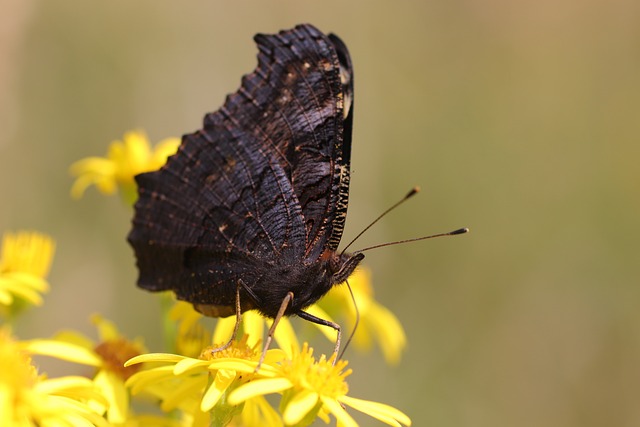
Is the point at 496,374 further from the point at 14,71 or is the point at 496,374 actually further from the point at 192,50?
the point at 14,71

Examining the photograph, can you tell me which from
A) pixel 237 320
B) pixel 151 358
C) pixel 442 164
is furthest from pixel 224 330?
pixel 442 164

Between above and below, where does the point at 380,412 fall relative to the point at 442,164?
below

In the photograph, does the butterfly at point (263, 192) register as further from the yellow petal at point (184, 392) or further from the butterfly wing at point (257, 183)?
the yellow petal at point (184, 392)

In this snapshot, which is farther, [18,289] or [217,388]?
[18,289]

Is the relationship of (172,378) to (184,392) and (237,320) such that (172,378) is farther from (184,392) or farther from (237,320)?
(237,320)

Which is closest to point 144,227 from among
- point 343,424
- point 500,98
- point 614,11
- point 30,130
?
point 343,424

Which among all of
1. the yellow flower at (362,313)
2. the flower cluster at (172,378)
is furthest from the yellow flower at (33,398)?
the yellow flower at (362,313)

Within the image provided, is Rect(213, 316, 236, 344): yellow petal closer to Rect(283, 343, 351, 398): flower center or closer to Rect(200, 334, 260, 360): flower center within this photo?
Rect(200, 334, 260, 360): flower center
